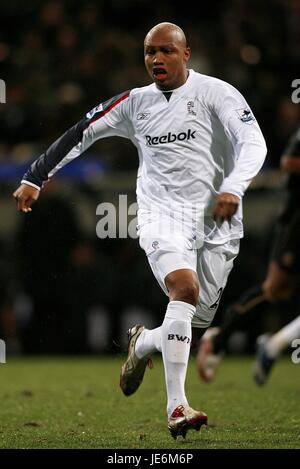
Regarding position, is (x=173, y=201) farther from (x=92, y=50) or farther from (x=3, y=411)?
(x=92, y=50)

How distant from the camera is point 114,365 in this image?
11.4 meters

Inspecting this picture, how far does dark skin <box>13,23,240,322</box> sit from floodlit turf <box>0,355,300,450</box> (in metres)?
0.81

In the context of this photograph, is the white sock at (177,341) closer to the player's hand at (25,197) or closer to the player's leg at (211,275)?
the player's leg at (211,275)

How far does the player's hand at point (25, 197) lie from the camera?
6.39 meters

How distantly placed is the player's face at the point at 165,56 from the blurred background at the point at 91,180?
18.5ft

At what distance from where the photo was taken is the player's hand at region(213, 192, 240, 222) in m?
5.23

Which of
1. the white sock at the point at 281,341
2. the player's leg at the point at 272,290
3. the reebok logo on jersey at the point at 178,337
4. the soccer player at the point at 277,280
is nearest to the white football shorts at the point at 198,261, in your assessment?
the reebok logo on jersey at the point at 178,337

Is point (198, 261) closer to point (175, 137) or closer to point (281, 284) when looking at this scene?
point (175, 137)

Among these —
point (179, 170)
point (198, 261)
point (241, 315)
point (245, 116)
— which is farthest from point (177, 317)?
point (241, 315)

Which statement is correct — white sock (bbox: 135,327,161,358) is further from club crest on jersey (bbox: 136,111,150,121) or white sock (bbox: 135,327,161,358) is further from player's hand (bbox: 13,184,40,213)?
club crest on jersey (bbox: 136,111,150,121)

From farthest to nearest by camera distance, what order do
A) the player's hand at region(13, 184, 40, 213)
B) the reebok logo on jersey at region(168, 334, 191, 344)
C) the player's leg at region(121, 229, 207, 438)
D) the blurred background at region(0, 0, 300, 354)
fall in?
the blurred background at region(0, 0, 300, 354), the player's hand at region(13, 184, 40, 213), the reebok logo on jersey at region(168, 334, 191, 344), the player's leg at region(121, 229, 207, 438)

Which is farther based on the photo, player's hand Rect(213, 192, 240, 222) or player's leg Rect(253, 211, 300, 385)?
player's leg Rect(253, 211, 300, 385)

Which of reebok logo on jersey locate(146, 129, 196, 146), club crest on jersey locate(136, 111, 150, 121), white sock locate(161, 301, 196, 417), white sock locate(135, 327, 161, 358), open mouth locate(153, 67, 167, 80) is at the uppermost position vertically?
open mouth locate(153, 67, 167, 80)

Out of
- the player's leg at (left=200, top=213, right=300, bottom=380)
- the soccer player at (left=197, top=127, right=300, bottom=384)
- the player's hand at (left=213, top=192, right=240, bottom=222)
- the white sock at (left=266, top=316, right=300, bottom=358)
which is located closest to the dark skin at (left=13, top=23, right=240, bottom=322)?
the player's hand at (left=213, top=192, right=240, bottom=222)
